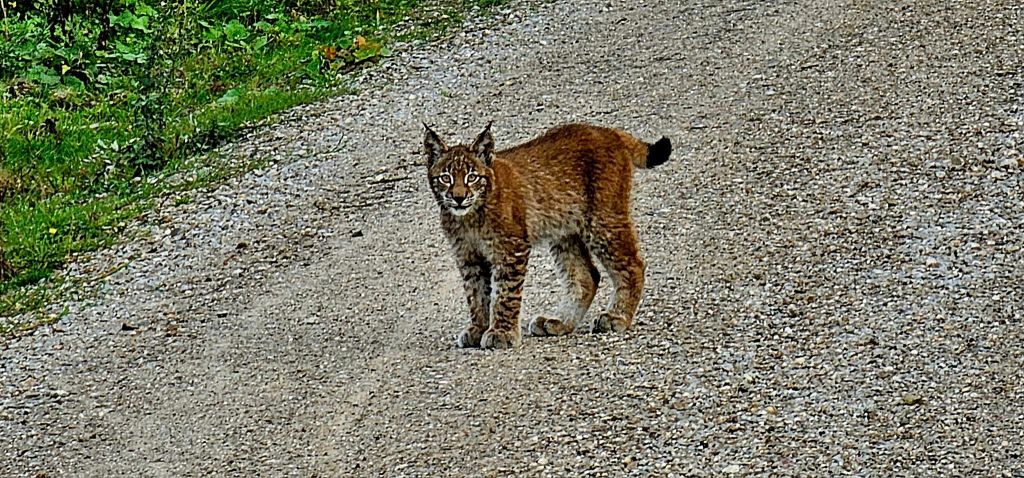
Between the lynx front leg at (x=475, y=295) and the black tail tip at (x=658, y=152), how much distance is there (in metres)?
0.96

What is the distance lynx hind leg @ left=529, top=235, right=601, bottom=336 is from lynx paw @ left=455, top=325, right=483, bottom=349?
29 cm

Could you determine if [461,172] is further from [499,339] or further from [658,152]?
[658,152]

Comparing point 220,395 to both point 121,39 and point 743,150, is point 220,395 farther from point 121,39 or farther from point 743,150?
point 121,39

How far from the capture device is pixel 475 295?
7488 millimetres

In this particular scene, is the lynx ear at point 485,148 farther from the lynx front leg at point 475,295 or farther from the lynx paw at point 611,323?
the lynx paw at point 611,323

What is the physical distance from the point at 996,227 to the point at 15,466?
4.82 m

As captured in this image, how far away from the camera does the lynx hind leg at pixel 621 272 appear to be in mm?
7441

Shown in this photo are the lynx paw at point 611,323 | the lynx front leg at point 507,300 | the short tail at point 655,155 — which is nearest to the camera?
the lynx front leg at point 507,300

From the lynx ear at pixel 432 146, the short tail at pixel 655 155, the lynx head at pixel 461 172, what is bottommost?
the short tail at pixel 655 155

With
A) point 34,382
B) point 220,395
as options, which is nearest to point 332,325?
point 220,395

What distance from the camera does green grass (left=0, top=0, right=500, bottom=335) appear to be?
9.95m

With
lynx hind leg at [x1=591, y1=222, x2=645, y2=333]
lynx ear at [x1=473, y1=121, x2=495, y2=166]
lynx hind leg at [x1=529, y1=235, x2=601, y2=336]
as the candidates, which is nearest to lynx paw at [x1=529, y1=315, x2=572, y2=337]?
lynx hind leg at [x1=529, y1=235, x2=601, y2=336]

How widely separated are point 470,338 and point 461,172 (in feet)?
2.57

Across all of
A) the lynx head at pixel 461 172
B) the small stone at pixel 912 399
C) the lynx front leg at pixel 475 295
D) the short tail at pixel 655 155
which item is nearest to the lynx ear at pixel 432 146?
the lynx head at pixel 461 172
